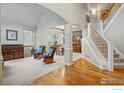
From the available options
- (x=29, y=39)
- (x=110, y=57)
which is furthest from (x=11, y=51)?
(x=110, y=57)

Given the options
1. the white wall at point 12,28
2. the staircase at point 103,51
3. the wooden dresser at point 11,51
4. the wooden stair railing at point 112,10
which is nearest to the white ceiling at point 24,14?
the white wall at point 12,28

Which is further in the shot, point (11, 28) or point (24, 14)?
A: point (24, 14)

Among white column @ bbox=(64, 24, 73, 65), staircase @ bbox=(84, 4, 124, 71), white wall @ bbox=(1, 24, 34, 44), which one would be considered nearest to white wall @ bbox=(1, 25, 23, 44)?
white wall @ bbox=(1, 24, 34, 44)

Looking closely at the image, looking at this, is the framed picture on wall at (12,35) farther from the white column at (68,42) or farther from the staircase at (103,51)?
the white column at (68,42)

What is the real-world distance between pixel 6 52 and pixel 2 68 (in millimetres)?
197

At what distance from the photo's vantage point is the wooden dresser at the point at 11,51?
144 cm

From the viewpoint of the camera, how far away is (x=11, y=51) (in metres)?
1.57

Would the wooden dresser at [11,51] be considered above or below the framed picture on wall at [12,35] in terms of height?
below

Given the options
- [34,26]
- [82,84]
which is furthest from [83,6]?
[82,84]

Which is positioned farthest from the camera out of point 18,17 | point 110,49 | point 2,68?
point 110,49

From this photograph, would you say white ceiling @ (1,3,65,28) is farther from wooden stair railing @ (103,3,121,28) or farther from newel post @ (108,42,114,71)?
newel post @ (108,42,114,71)

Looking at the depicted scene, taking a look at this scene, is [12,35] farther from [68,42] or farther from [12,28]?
[68,42]
